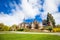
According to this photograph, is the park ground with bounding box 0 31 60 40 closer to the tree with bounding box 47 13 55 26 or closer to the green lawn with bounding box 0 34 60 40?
the green lawn with bounding box 0 34 60 40

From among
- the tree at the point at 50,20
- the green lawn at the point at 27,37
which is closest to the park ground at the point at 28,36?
the green lawn at the point at 27,37

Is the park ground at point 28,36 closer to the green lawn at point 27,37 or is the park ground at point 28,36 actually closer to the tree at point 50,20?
the green lawn at point 27,37

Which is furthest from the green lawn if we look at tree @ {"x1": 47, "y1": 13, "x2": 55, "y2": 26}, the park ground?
tree @ {"x1": 47, "y1": 13, "x2": 55, "y2": 26}

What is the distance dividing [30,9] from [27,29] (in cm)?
32

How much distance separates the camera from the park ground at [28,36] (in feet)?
9.81

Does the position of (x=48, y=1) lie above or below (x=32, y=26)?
above

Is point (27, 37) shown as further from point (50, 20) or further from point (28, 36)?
point (50, 20)

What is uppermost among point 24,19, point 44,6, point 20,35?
point 44,6

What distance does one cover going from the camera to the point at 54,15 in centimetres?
302

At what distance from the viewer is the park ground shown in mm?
2990

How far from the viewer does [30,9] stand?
3.05 metres

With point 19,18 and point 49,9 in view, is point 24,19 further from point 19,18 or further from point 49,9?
point 49,9

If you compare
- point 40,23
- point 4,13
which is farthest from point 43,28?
point 4,13

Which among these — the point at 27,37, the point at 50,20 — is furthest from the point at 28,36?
the point at 50,20
